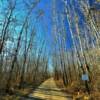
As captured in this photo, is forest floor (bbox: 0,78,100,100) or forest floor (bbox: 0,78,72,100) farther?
forest floor (bbox: 0,78,72,100)

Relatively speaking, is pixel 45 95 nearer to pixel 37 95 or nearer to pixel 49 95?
pixel 49 95

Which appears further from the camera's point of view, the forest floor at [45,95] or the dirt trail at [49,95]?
the dirt trail at [49,95]

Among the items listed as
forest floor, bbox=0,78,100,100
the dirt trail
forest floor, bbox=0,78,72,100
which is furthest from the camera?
the dirt trail

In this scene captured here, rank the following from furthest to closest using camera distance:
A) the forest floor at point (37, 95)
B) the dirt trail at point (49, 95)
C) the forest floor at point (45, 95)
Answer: the dirt trail at point (49, 95) → the forest floor at point (37, 95) → the forest floor at point (45, 95)

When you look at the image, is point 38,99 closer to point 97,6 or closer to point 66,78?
point 97,6

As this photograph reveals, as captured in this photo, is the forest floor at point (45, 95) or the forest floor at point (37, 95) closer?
the forest floor at point (45, 95)

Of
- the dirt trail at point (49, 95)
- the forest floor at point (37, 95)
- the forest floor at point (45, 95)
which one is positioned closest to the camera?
the forest floor at point (45, 95)

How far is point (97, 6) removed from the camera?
14281 mm

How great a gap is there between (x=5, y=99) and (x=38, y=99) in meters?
2.73

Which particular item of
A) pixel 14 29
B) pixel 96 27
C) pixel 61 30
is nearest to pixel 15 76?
pixel 61 30

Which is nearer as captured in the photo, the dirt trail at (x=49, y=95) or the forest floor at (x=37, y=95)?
the forest floor at (x=37, y=95)

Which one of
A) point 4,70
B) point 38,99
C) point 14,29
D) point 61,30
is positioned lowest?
point 38,99

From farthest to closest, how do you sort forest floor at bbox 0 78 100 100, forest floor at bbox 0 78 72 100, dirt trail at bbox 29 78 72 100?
dirt trail at bbox 29 78 72 100 < forest floor at bbox 0 78 72 100 < forest floor at bbox 0 78 100 100

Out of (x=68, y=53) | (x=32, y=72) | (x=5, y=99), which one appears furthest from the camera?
(x=32, y=72)
